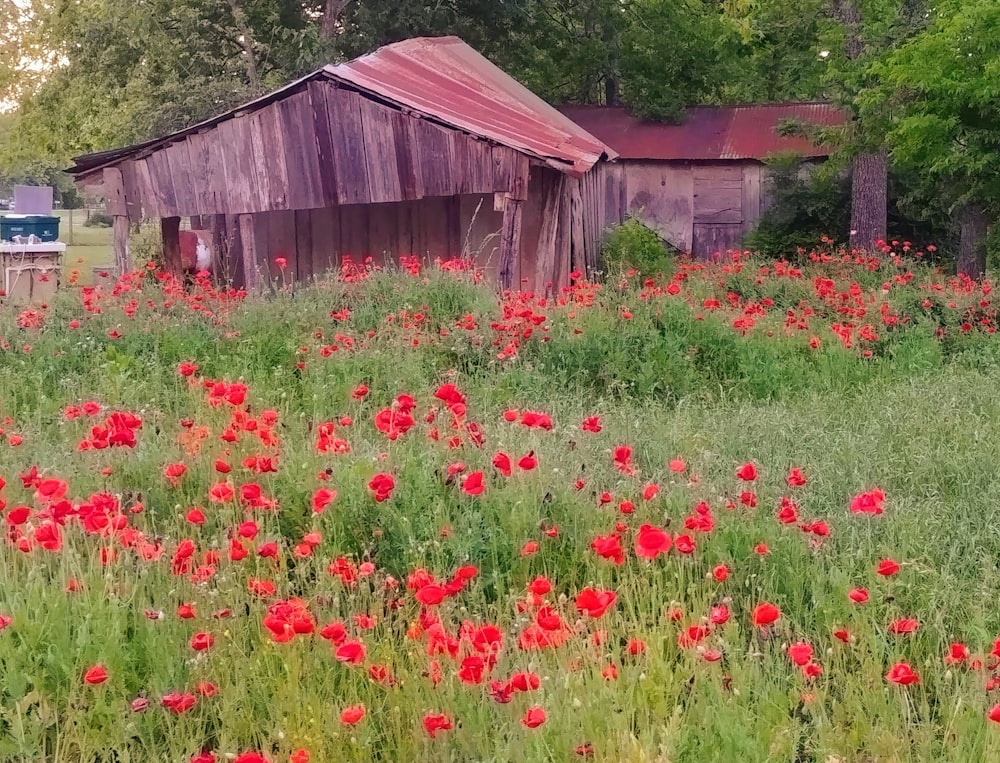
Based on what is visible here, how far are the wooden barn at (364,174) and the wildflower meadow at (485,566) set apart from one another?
622cm

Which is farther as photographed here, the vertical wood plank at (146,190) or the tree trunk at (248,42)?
the tree trunk at (248,42)

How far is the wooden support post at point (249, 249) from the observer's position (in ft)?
48.8

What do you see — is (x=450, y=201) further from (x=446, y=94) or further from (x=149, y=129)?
(x=149, y=129)

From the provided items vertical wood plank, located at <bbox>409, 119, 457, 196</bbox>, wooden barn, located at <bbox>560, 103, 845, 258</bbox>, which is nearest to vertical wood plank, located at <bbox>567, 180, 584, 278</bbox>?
vertical wood plank, located at <bbox>409, 119, 457, 196</bbox>

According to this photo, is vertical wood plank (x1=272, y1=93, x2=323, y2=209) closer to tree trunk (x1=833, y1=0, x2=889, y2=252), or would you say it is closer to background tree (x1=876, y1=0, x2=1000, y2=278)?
background tree (x1=876, y1=0, x2=1000, y2=278)

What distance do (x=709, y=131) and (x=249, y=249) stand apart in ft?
47.9

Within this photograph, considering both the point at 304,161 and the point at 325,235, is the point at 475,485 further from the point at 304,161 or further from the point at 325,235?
the point at 325,235

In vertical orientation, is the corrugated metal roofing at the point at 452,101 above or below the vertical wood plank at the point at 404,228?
above

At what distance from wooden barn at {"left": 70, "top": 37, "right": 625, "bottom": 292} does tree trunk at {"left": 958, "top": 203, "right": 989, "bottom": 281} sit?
6199 mm

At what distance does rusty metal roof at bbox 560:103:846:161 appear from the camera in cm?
2412

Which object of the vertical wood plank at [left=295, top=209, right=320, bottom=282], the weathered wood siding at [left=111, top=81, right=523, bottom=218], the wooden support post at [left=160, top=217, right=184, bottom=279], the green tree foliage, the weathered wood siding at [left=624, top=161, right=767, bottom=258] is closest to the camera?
the green tree foliage

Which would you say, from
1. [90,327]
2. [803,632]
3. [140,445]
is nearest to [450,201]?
[90,327]

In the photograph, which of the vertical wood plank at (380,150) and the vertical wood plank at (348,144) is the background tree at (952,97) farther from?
the vertical wood plank at (348,144)

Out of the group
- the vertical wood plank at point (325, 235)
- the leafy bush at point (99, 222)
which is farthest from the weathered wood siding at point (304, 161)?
the leafy bush at point (99, 222)
